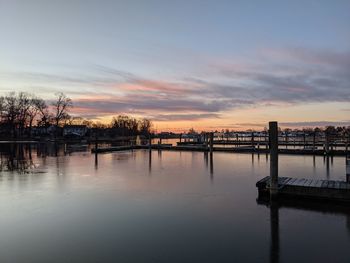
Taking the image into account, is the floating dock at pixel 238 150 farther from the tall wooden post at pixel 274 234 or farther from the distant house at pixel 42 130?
the distant house at pixel 42 130

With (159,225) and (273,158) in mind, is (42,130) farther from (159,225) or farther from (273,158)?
(159,225)

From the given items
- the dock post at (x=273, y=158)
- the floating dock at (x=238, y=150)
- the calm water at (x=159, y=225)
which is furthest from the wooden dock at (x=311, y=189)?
the floating dock at (x=238, y=150)

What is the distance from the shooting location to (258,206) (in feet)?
23.0

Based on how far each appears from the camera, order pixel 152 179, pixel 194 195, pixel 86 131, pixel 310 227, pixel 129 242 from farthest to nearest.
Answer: pixel 86 131 → pixel 152 179 → pixel 194 195 → pixel 310 227 → pixel 129 242

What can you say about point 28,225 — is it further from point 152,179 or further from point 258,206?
point 152,179

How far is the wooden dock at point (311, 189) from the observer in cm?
707

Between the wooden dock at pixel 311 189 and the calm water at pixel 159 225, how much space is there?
359 mm

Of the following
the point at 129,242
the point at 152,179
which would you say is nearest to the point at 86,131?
the point at 152,179

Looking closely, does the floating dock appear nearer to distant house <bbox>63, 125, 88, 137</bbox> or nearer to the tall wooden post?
the tall wooden post

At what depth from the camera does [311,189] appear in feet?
24.0

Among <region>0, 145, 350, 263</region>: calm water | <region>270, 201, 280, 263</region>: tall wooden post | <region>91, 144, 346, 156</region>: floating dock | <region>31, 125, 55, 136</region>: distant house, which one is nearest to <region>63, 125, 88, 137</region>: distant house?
<region>31, 125, 55, 136</region>: distant house

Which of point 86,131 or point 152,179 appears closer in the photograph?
point 152,179

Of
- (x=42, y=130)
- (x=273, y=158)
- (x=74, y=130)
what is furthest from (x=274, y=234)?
(x=42, y=130)

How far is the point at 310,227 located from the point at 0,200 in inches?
248
